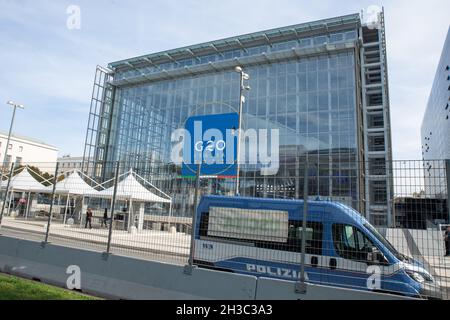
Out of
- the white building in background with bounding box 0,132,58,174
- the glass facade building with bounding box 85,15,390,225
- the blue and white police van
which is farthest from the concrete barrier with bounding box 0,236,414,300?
the white building in background with bounding box 0,132,58,174

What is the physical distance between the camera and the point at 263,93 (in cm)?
4038

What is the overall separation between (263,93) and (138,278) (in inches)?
1387

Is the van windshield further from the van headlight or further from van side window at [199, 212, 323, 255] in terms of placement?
van side window at [199, 212, 323, 255]

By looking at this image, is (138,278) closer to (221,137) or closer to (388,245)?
(388,245)

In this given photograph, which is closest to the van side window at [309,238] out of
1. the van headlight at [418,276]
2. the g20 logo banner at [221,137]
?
the van headlight at [418,276]

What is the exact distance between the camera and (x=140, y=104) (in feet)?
163

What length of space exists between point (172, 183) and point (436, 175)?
5.65 metres

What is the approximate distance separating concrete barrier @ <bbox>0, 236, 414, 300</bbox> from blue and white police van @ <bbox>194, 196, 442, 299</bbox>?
1.31 m

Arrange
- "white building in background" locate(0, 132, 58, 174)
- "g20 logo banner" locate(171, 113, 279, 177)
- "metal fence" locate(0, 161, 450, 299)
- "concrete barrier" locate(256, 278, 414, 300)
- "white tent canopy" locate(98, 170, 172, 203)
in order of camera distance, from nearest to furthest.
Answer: "concrete barrier" locate(256, 278, 414, 300)
"metal fence" locate(0, 161, 450, 299)
"white tent canopy" locate(98, 170, 172, 203)
"g20 logo banner" locate(171, 113, 279, 177)
"white building in background" locate(0, 132, 58, 174)

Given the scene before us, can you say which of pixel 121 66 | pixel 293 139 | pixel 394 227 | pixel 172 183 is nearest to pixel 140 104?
pixel 121 66

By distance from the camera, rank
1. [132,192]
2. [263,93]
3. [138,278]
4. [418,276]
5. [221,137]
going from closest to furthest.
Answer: [418,276] < [138,278] < [132,192] < [221,137] < [263,93]

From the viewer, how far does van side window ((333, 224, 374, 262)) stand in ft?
24.6

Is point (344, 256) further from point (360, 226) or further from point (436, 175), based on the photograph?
point (436, 175)

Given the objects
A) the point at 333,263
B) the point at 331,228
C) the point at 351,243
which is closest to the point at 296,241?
the point at 331,228
